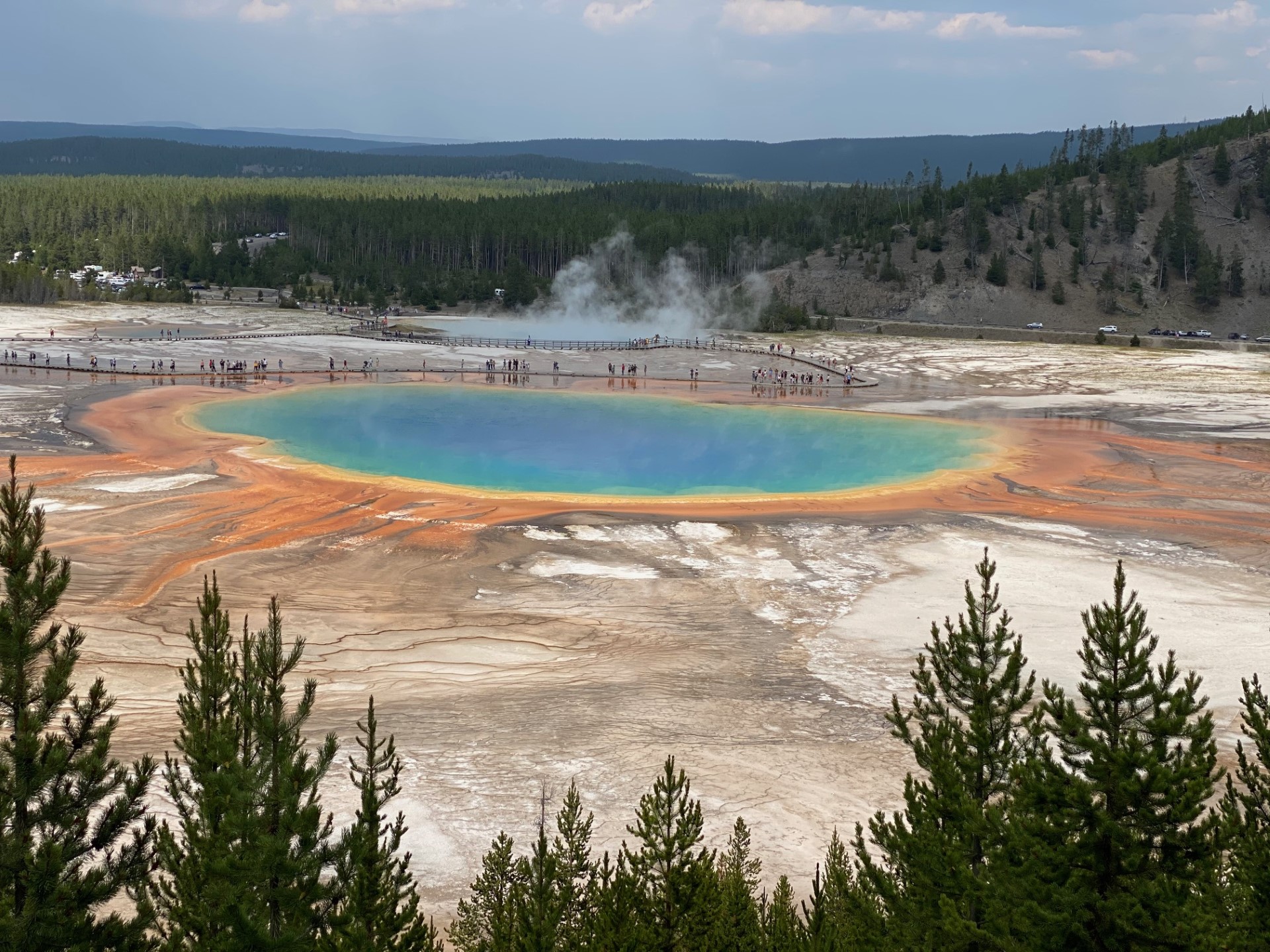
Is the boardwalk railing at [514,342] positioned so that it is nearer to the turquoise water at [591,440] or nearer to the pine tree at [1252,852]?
the turquoise water at [591,440]

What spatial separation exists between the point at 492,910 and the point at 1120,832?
19.0ft

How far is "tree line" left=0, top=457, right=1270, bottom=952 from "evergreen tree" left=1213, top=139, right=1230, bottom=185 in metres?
108

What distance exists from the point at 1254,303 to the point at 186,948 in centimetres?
10009

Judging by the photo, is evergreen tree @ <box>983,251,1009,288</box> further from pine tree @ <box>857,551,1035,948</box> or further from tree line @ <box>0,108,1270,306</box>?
pine tree @ <box>857,551,1035,948</box>

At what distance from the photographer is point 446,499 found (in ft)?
111

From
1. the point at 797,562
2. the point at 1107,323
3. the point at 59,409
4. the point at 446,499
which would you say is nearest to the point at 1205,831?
the point at 797,562

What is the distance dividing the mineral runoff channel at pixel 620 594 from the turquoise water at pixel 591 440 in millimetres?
1737

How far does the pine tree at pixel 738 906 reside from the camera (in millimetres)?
10578

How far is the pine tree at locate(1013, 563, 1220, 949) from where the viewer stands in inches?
325

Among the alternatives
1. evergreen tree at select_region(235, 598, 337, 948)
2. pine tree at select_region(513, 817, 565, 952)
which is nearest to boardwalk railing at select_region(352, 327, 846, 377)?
pine tree at select_region(513, 817, 565, 952)

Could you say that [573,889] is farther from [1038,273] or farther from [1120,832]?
[1038,273]

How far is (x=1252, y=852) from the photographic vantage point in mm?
9469

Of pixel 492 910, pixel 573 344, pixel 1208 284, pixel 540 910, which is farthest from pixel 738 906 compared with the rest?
pixel 1208 284

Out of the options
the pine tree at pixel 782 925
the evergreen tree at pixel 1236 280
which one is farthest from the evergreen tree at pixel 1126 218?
the pine tree at pixel 782 925
